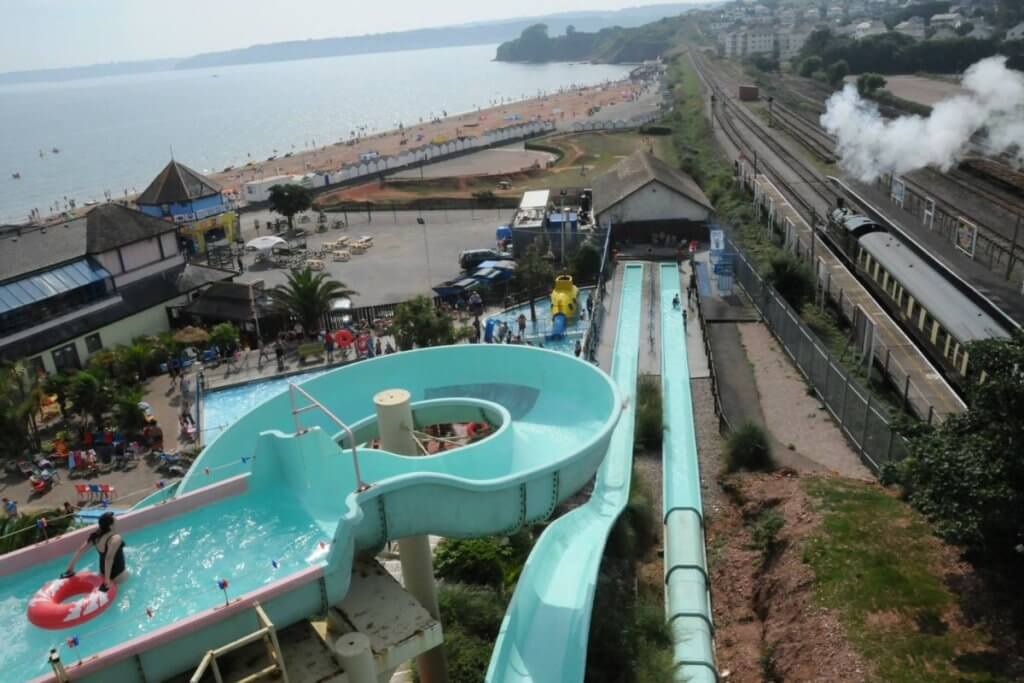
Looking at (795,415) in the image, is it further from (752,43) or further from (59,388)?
(752,43)

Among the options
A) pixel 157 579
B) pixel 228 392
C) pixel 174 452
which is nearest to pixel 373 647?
pixel 157 579

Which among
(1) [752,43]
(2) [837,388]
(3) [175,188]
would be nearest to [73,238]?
(3) [175,188]

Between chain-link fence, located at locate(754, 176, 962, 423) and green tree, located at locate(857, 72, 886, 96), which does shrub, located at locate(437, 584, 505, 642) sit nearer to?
chain-link fence, located at locate(754, 176, 962, 423)

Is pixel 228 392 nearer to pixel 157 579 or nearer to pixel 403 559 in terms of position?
pixel 403 559

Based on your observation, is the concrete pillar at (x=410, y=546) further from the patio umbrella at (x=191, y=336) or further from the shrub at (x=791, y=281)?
the shrub at (x=791, y=281)

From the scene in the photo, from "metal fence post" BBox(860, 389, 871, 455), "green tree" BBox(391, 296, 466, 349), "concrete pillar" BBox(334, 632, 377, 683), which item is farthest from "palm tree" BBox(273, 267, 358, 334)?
"concrete pillar" BBox(334, 632, 377, 683)
